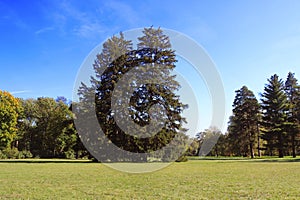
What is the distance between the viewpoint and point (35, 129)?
52438 mm

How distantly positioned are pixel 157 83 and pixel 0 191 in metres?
21.6

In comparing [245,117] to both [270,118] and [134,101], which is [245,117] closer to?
[270,118]

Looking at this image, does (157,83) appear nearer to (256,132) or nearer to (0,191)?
(0,191)

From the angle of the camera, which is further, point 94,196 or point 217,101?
point 217,101

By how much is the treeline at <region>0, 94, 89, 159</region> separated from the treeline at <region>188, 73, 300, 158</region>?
20426mm

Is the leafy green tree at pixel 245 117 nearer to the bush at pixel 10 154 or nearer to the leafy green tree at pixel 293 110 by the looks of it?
the leafy green tree at pixel 293 110

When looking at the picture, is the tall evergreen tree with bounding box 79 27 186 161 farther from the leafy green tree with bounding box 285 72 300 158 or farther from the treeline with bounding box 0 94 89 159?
the leafy green tree with bounding box 285 72 300 158

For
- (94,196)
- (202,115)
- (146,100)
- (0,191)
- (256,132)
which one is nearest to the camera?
(94,196)

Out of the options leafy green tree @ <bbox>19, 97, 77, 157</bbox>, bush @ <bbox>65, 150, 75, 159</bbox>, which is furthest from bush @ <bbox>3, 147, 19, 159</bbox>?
bush @ <bbox>65, 150, 75, 159</bbox>

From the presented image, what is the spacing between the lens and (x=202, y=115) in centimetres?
1644

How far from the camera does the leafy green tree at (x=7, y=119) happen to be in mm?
42688

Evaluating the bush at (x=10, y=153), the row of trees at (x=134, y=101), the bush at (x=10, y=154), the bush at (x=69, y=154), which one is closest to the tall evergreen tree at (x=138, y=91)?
the row of trees at (x=134, y=101)

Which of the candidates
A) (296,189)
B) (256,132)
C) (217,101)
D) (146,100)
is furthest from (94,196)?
(256,132)

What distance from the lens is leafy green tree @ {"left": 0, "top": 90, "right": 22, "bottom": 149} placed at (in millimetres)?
42688
